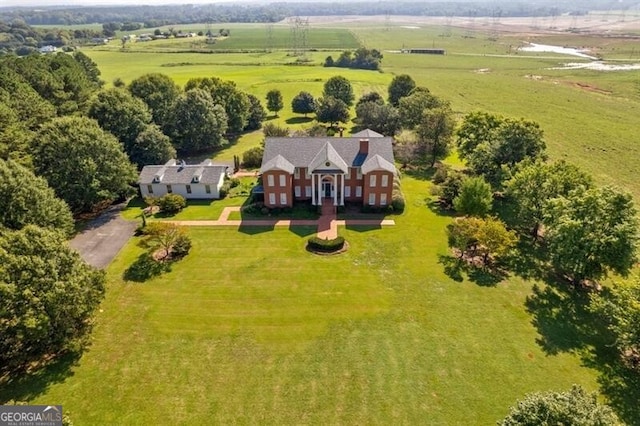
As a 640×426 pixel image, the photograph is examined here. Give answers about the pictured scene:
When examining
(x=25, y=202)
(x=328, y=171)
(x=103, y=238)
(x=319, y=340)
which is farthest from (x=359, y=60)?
(x=319, y=340)

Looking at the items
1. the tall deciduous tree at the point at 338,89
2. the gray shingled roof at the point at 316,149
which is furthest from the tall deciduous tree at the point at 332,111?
the gray shingled roof at the point at 316,149

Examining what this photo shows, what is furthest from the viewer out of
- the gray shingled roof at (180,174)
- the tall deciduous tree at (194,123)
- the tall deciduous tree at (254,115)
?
the tall deciduous tree at (254,115)

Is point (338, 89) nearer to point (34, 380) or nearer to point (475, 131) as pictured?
point (475, 131)

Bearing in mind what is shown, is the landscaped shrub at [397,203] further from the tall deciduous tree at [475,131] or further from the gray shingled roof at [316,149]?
the tall deciduous tree at [475,131]

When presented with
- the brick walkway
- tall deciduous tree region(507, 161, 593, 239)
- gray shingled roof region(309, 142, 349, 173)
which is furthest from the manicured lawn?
gray shingled roof region(309, 142, 349, 173)

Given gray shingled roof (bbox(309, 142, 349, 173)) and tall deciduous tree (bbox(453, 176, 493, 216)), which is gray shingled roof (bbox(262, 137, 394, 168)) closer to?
gray shingled roof (bbox(309, 142, 349, 173))

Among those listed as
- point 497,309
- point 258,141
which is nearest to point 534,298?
point 497,309
